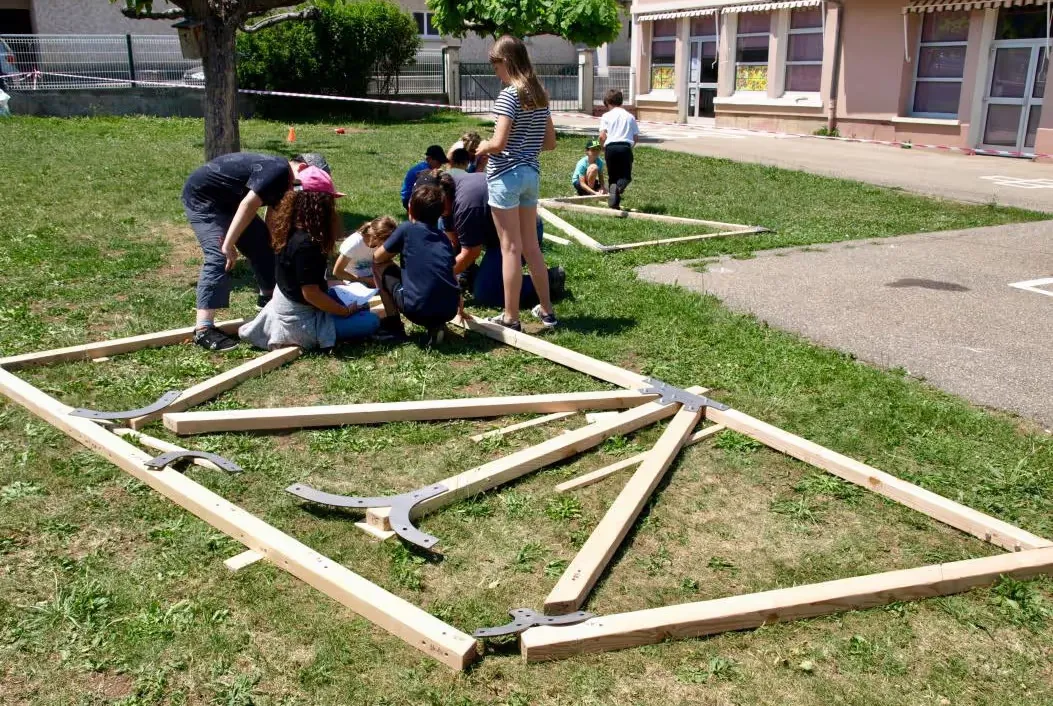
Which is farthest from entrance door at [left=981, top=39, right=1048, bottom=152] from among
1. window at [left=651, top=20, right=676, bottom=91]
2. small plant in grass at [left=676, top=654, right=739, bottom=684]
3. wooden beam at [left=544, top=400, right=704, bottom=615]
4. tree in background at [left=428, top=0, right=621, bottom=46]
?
small plant in grass at [left=676, top=654, right=739, bottom=684]

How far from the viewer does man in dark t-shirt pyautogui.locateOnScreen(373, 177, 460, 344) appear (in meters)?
5.76

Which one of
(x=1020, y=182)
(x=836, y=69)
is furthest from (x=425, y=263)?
(x=836, y=69)

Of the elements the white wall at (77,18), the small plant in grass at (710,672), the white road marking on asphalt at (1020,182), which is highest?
the white wall at (77,18)

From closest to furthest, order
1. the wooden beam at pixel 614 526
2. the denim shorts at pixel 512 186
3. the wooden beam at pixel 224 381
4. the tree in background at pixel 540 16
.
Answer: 1. the wooden beam at pixel 614 526
2. the wooden beam at pixel 224 381
3. the denim shorts at pixel 512 186
4. the tree in background at pixel 540 16

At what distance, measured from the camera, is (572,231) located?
31.5 feet

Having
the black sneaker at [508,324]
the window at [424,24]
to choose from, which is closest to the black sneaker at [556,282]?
the black sneaker at [508,324]

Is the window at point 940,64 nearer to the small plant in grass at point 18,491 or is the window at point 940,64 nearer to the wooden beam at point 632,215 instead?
the wooden beam at point 632,215

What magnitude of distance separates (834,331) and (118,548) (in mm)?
4933

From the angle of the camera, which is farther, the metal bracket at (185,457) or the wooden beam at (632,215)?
the wooden beam at (632,215)

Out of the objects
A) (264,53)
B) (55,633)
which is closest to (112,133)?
(264,53)

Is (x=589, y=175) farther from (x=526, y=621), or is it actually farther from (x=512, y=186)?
(x=526, y=621)

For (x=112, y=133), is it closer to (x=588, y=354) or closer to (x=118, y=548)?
(x=588, y=354)

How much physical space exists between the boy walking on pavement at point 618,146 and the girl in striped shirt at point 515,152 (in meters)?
5.10

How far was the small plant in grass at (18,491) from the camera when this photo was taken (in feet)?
13.0
